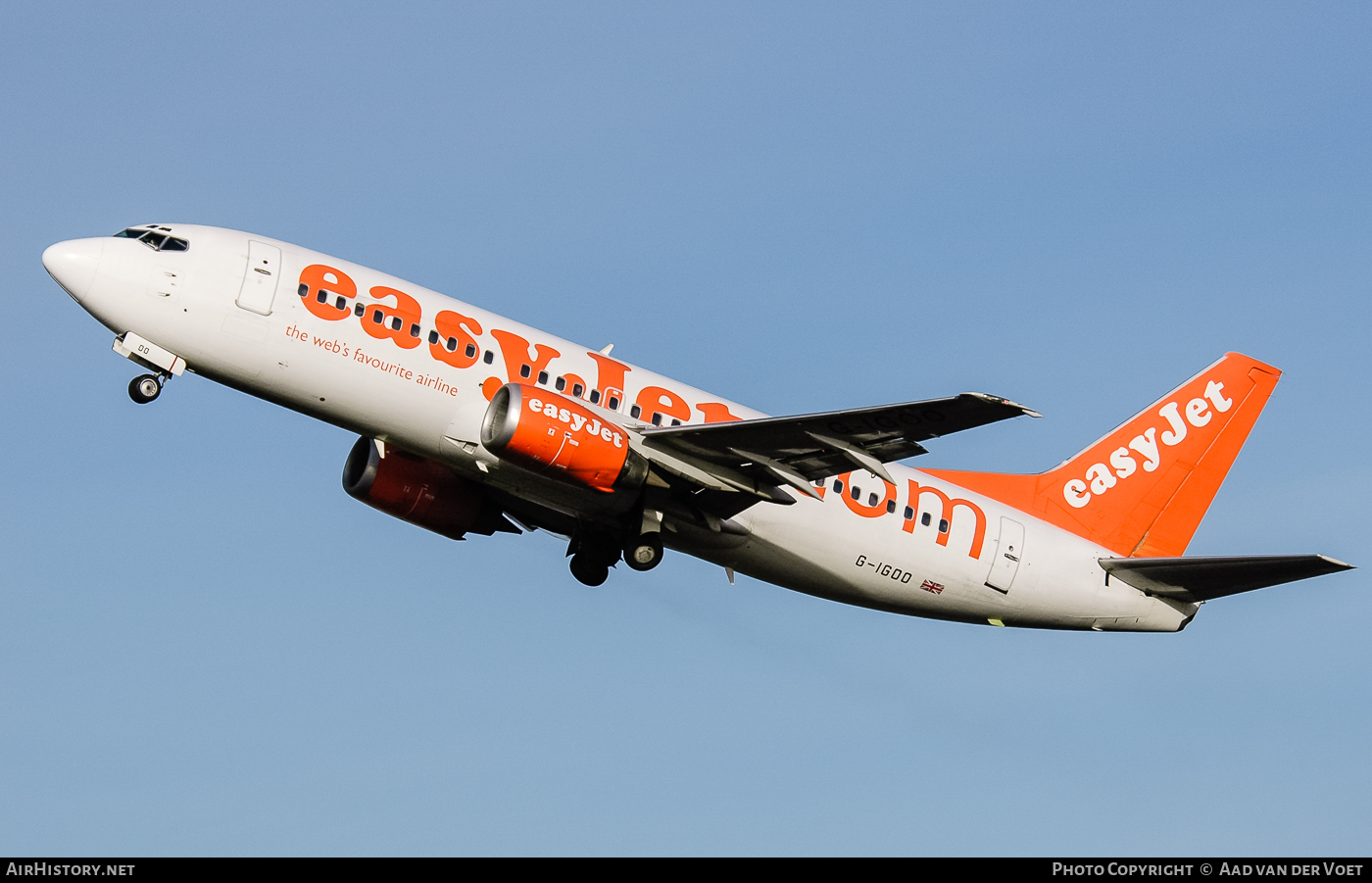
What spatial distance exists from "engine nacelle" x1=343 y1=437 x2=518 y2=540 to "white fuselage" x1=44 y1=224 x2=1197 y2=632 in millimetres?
3397

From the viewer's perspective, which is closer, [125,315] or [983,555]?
[125,315]

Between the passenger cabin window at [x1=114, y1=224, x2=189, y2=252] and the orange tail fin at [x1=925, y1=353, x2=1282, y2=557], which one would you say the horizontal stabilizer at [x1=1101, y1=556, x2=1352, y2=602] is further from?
the passenger cabin window at [x1=114, y1=224, x2=189, y2=252]

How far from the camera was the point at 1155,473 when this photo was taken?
37.6 m

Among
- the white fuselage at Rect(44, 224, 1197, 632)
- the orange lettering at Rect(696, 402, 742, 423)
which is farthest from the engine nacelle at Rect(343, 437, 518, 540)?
the orange lettering at Rect(696, 402, 742, 423)

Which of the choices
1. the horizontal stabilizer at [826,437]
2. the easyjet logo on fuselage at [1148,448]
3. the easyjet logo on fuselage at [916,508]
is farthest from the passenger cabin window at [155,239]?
the easyjet logo on fuselage at [1148,448]

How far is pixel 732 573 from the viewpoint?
32906 millimetres

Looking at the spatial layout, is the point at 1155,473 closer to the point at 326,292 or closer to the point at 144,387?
the point at 326,292
